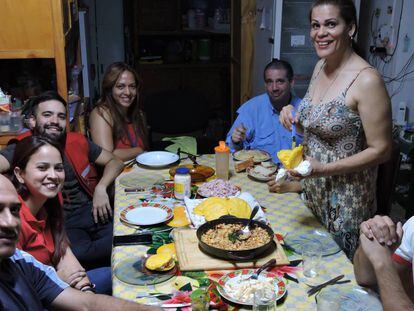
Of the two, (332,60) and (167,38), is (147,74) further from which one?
(332,60)

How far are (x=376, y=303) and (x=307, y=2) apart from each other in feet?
11.3

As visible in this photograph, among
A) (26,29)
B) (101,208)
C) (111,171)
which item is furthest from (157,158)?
(26,29)

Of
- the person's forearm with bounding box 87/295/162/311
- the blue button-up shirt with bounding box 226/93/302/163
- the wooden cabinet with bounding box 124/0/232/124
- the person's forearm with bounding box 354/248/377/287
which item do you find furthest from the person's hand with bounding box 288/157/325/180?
the wooden cabinet with bounding box 124/0/232/124

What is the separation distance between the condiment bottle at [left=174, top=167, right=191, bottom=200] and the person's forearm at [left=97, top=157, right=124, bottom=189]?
568 mm

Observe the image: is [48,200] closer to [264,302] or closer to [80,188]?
[80,188]

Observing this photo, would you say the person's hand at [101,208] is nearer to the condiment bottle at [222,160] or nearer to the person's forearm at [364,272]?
the condiment bottle at [222,160]

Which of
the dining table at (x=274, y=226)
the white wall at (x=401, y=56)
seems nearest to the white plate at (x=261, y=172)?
the dining table at (x=274, y=226)

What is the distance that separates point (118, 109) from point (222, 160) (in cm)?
100

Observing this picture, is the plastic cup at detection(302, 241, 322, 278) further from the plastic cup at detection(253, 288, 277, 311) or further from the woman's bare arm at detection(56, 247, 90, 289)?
the woman's bare arm at detection(56, 247, 90, 289)

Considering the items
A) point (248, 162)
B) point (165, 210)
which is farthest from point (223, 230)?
point (248, 162)

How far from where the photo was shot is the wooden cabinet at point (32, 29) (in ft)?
9.12

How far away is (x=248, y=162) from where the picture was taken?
260 centimetres

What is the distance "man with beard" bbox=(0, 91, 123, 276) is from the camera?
2342 mm

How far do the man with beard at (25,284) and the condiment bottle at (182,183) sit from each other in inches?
27.9
